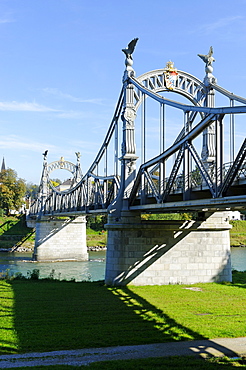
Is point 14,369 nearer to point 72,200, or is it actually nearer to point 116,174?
point 116,174

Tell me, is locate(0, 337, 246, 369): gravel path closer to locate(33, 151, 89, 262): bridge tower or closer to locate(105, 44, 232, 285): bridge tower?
locate(105, 44, 232, 285): bridge tower

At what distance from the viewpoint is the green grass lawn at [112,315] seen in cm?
1445

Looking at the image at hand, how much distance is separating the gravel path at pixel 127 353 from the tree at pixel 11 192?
91.7 metres

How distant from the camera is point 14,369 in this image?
444 inches

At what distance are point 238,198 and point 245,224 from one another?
84.1 metres

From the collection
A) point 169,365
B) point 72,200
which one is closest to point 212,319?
point 169,365

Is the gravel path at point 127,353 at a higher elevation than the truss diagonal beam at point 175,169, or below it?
below

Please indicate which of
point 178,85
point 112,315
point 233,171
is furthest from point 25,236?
point 233,171

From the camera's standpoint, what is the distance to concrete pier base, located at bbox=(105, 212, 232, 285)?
84.4ft

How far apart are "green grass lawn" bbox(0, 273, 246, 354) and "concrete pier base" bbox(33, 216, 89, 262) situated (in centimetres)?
3565

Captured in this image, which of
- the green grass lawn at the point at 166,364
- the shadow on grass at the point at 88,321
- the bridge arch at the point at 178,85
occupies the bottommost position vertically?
the green grass lawn at the point at 166,364

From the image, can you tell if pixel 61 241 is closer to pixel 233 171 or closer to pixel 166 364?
pixel 233 171

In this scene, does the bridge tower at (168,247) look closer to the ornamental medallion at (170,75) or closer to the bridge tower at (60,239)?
the ornamental medallion at (170,75)

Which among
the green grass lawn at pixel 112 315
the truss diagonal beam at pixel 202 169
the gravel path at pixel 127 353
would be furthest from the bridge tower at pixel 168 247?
the gravel path at pixel 127 353
